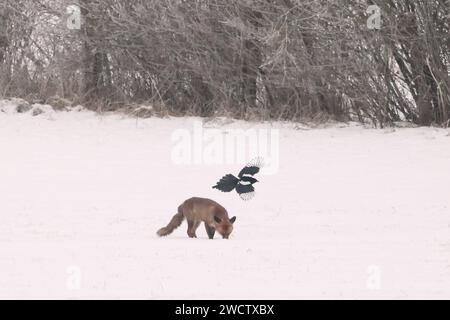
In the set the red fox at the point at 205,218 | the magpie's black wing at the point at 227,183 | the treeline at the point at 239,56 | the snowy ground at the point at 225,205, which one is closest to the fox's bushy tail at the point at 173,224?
the red fox at the point at 205,218

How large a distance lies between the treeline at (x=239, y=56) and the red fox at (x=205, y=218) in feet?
25.0

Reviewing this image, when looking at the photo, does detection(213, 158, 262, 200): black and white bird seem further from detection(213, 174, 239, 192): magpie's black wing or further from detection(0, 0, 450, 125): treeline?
detection(0, 0, 450, 125): treeline

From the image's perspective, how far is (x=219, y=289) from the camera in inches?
313

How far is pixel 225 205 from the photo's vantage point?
1364 cm

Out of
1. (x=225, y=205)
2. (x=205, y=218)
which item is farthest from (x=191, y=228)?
(x=225, y=205)

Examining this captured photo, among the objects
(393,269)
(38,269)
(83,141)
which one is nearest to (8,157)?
(83,141)

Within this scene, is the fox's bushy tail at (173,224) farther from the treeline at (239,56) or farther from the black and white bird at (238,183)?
the treeline at (239,56)

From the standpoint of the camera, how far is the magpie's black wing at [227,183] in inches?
449

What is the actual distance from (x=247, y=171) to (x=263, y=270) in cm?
293

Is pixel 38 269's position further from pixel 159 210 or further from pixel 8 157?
pixel 8 157

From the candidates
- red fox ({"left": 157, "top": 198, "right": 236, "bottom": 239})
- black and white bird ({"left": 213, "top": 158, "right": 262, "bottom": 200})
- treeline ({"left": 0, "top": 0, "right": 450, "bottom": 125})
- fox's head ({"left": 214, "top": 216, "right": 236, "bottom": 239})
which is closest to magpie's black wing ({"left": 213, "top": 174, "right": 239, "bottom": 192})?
black and white bird ({"left": 213, "top": 158, "right": 262, "bottom": 200})

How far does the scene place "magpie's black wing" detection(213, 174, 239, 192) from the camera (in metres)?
11.4

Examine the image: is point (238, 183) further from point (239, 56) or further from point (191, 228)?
point (239, 56)

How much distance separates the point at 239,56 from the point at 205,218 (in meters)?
9.38
